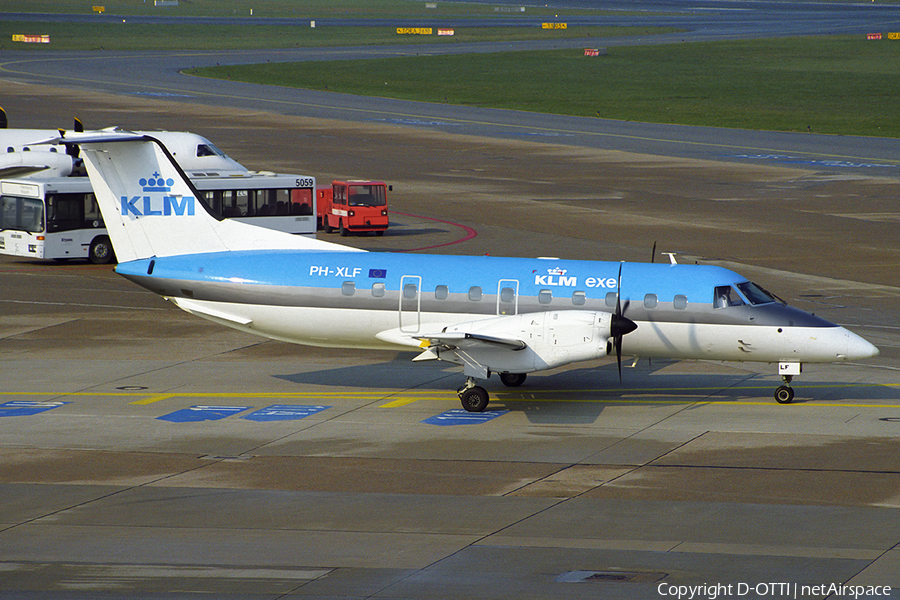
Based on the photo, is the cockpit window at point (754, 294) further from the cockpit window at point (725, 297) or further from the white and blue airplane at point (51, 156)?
the white and blue airplane at point (51, 156)

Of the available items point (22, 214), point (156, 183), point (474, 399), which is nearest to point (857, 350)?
point (474, 399)

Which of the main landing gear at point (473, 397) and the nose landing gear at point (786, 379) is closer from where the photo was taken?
the main landing gear at point (473, 397)

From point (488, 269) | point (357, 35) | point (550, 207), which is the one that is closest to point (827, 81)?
point (550, 207)

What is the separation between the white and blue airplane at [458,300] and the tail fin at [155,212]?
0.04 meters

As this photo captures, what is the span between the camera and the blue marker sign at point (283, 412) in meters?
27.9

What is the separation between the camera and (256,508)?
69.7 feet

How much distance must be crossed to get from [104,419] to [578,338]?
11562mm

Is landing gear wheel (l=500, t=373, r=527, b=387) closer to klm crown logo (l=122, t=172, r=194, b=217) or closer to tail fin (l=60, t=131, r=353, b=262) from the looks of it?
A: tail fin (l=60, t=131, r=353, b=262)

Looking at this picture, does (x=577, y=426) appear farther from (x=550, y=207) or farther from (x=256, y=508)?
(x=550, y=207)

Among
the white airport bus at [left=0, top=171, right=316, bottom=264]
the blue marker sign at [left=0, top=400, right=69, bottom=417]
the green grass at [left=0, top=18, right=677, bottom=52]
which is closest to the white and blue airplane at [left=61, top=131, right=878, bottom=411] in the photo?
the blue marker sign at [left=0, top=400, right=69, bottom=417]

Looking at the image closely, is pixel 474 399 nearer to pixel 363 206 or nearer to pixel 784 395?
pixel 784 395

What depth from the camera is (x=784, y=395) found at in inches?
1150

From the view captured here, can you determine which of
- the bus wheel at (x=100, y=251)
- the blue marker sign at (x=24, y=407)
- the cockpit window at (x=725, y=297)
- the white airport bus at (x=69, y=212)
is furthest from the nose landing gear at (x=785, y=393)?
the bus wheel at (x=100, y=251)

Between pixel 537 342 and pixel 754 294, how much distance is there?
588 centimetres
